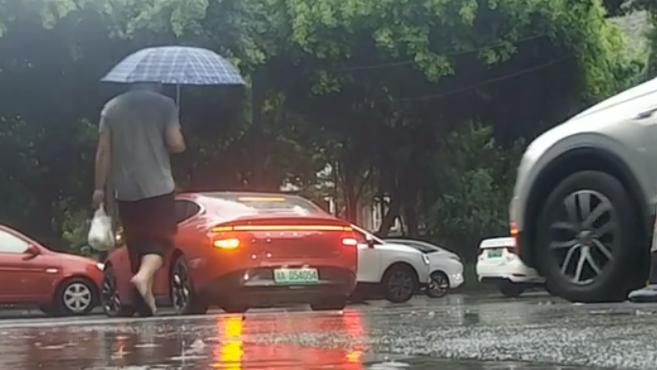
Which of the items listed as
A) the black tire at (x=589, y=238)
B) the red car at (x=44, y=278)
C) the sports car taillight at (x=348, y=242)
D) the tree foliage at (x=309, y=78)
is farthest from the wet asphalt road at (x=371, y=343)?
the tree foliage at (x=309, y=78)

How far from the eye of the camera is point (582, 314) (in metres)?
7.54

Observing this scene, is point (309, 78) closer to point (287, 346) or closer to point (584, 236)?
point (584, 236)

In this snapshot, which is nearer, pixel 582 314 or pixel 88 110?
pixel 582 314

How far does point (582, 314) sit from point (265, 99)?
2041 centimetres

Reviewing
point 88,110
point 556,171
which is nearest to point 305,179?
point 88,110

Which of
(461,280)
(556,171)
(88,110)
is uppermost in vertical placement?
(88,110)

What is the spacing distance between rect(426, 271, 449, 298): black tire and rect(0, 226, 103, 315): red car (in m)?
7.60

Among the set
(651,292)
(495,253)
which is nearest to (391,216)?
(495,253)

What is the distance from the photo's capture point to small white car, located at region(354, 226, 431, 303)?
69.7ft

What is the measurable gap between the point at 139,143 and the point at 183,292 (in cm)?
376

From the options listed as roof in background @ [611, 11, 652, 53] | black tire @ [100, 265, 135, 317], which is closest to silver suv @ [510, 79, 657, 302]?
black tire @ [100, 265, 135, 317]

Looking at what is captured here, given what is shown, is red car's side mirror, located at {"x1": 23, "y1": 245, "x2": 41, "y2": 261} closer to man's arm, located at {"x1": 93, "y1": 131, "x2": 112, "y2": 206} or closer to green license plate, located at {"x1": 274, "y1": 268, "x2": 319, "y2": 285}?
green license plate, located at {"x1": 274, "y1": 268, "x2": 319, "y2": 285}

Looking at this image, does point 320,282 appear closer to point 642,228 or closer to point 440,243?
point 642,228

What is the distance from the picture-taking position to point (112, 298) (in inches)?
579
